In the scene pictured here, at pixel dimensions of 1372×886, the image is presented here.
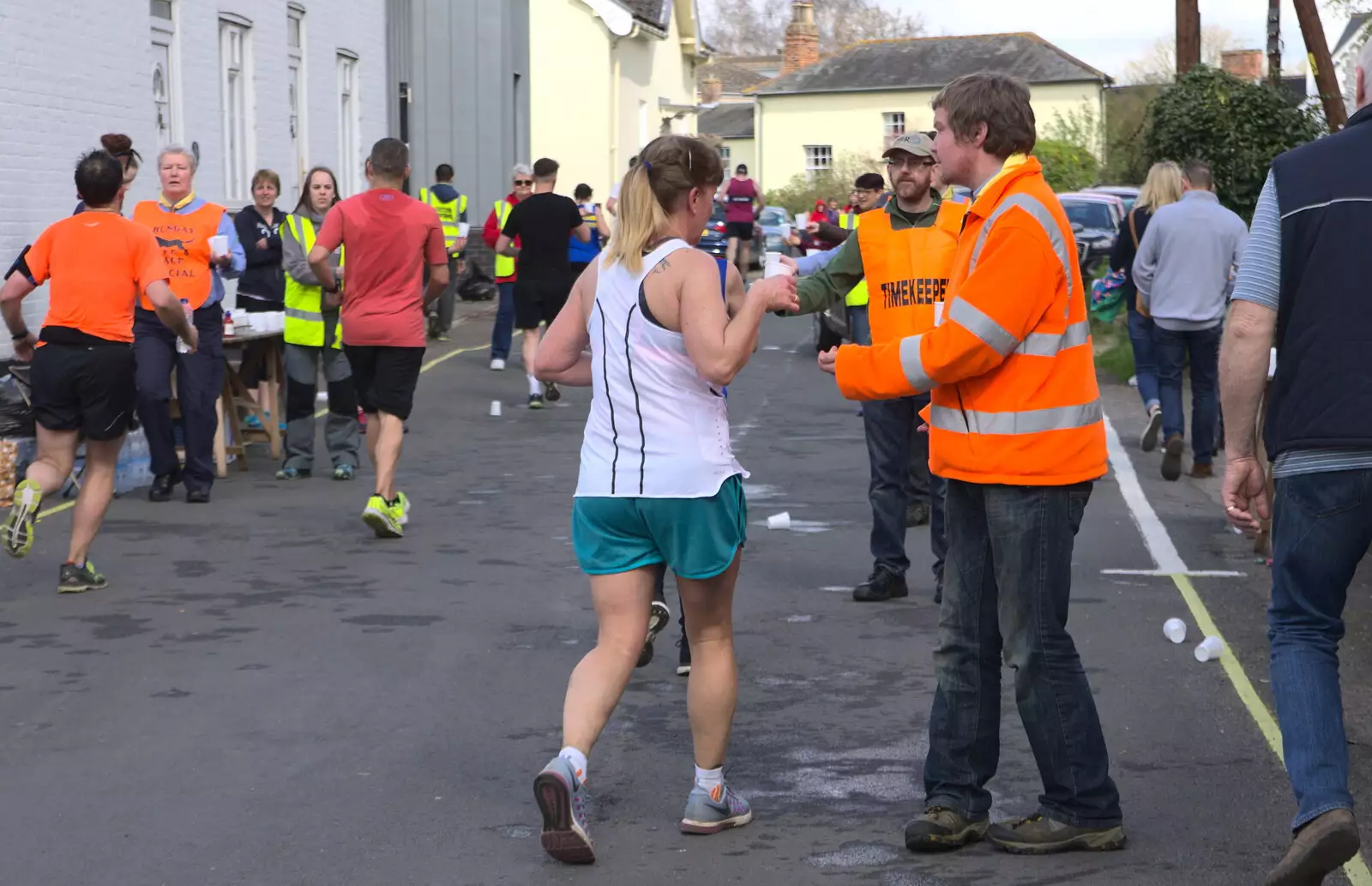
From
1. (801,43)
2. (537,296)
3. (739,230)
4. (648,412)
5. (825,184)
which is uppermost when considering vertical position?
(801,43)

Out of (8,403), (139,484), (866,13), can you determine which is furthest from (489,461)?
(866,13)

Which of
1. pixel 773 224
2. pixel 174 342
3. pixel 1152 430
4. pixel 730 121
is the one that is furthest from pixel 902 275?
pixel 730 121

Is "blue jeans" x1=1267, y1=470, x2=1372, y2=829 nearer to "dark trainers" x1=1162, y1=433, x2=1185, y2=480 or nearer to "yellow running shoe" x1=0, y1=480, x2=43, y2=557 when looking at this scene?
"yellow running shoe" x1=0, y1=480, x2=43, y2=557

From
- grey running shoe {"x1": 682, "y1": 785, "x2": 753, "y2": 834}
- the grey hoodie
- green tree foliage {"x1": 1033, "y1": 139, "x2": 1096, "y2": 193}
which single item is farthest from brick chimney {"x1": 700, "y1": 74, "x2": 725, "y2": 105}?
grey running shoe {"x1": 682, "y1": 785, "x2": 753, "y2": 834}

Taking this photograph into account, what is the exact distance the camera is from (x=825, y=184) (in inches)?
2594

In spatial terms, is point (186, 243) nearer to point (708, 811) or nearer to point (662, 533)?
point (662, 533)

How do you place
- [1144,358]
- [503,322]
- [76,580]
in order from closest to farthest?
[76,580] < [1144,358] < [503,322]

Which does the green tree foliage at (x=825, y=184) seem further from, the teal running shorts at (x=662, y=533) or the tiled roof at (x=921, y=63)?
the teal running shorts at (x=662, y=533)

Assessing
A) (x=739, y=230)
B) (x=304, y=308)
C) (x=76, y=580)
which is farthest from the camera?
(x=739, y=230)

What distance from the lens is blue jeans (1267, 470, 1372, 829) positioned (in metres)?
4.32

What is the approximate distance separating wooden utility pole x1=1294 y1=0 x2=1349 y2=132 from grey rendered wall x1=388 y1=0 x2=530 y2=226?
13295mm

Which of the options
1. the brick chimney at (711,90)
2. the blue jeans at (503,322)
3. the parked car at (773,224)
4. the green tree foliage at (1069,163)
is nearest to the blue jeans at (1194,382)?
the blue jeans at (503,322)

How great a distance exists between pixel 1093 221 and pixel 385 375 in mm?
23223

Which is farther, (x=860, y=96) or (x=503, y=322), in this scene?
(x=860, y=96)
